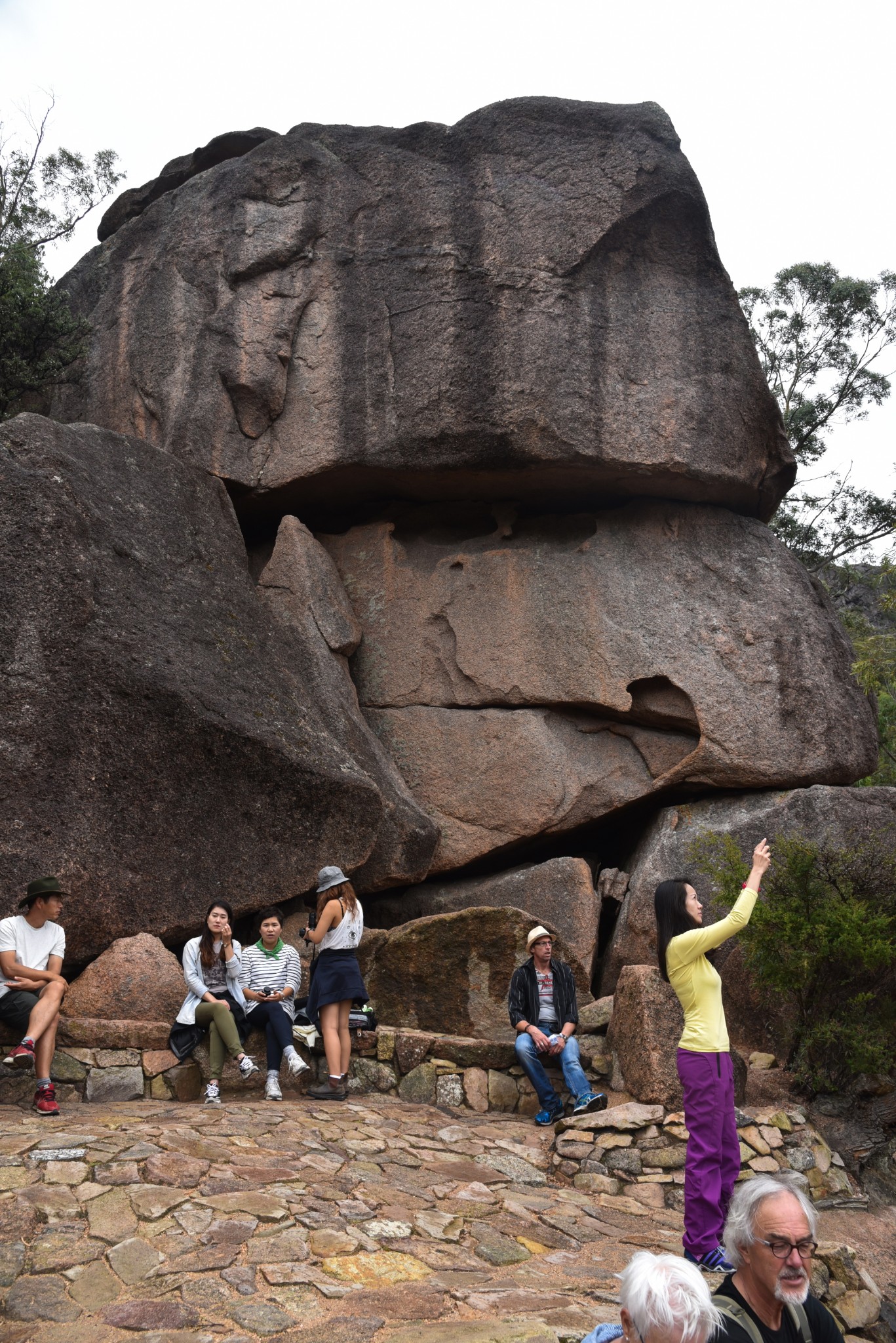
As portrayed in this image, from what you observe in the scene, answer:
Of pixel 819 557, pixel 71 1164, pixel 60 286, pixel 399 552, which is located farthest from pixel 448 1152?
pixel 819 557

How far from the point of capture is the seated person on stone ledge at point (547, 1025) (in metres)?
8.00

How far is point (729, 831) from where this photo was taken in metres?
12.1

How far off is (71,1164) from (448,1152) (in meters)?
2.36

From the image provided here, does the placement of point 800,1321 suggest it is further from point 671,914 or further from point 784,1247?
point 671,914

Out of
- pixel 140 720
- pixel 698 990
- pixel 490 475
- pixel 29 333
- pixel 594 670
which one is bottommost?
pixel 698 990

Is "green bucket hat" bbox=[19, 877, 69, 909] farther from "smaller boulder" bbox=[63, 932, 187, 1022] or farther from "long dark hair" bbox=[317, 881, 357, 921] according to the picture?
"long dark hair" bbox=[317, 881, 357, 921]

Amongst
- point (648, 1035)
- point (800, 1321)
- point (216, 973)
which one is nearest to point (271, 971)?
point (216, 973)

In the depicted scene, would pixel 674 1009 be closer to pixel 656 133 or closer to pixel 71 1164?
pixel 71 1164

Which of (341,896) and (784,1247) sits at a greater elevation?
(341,896)

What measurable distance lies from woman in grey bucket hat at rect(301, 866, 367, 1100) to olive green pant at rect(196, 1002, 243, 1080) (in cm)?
62

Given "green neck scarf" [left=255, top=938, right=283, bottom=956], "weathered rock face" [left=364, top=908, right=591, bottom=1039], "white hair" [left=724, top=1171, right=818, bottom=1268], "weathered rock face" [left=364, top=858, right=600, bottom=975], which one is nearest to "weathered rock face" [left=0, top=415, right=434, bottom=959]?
"green neck scarf" [left=255, top=938, right=283, bottom=956]

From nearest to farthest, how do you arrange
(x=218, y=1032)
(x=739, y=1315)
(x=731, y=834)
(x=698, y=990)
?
1. (x=739, y=1315)
2. (x=698, y=990)
3. (x=218, y=1032)
4. (x=731, y=834)

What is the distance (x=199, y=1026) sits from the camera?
794 cm

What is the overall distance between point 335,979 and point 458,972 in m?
1.39
